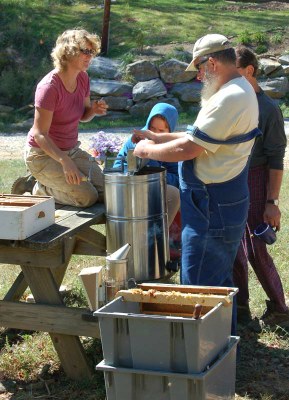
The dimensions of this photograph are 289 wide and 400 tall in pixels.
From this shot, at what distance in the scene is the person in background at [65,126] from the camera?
4984 mm

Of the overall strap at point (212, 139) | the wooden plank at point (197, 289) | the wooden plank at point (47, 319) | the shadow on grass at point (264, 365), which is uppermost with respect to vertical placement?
the overall strap at point (212, 139)

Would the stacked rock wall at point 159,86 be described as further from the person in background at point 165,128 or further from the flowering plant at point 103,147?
the flowering plant at point 103,147

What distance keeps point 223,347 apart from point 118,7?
70.8ft

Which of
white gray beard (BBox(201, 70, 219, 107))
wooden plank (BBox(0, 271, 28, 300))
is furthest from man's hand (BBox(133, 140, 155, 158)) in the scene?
wooden plank (BBox(0, 271, 28, 300))

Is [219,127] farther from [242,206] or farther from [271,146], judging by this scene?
[271,146]

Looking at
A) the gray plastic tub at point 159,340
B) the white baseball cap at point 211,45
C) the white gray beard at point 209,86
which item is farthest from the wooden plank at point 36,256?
the white baseball cap at point 211,45

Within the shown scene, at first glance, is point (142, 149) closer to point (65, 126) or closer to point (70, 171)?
point (70, 171)

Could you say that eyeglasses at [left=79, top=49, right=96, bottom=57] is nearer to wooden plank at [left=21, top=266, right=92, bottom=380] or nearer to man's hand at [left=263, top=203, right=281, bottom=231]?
wooden plank at [left=21, top=266, right=92, bottom=380]

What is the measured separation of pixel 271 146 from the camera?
17.1 feet

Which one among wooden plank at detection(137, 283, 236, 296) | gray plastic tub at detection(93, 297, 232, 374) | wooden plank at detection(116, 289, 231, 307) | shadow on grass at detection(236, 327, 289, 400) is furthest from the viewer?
shadow on grass at detection(236, 327, 289, 400)

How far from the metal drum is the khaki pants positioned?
15.5 inches

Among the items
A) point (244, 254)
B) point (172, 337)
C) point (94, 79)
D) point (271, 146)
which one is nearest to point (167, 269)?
point (244, 254)

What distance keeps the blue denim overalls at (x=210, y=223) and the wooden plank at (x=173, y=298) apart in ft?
1.91

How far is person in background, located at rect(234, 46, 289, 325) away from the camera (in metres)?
5.17
